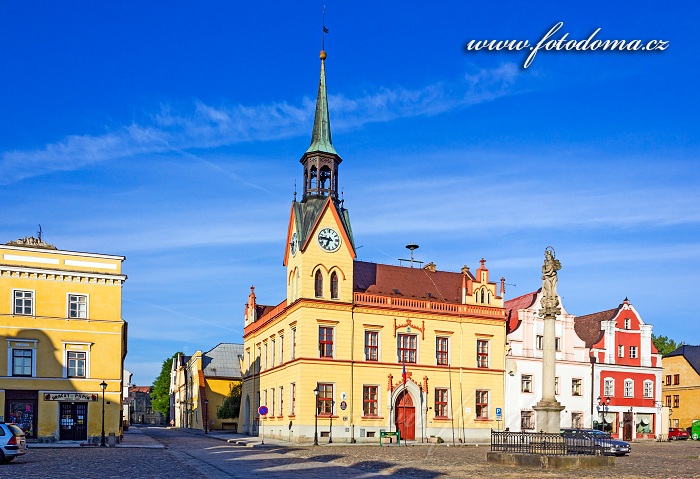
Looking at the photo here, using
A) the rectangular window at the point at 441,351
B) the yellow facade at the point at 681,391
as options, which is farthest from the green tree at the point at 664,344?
the rectangular window at the point at 441,351

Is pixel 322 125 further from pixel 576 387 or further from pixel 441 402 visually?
pixel 576 387

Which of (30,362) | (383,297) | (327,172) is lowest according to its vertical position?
(30,362)

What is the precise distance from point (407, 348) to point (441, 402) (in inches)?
194

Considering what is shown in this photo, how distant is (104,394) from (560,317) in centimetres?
3679

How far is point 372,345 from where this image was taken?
2196 inches

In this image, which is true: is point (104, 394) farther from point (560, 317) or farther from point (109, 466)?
point (560, 317)

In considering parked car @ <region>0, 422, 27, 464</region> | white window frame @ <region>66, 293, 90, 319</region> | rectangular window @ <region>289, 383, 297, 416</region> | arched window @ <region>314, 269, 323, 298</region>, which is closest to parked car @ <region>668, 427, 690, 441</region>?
rectangular window @ <region>289, 383, 297, 416</region>

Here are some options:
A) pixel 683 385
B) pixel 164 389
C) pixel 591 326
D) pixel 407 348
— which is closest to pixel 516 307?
pixel 591 326

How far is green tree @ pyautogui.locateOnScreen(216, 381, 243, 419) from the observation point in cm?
8100

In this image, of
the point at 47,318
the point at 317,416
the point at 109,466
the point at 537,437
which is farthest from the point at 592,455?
the point at 47,318

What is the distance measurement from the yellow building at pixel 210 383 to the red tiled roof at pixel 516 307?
3406 centimetres

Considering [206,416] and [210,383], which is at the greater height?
[210,383]

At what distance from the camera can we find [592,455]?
1255 inches

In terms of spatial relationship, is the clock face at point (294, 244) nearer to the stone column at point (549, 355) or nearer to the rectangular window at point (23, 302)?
the rectangular window at point (23, 302)
